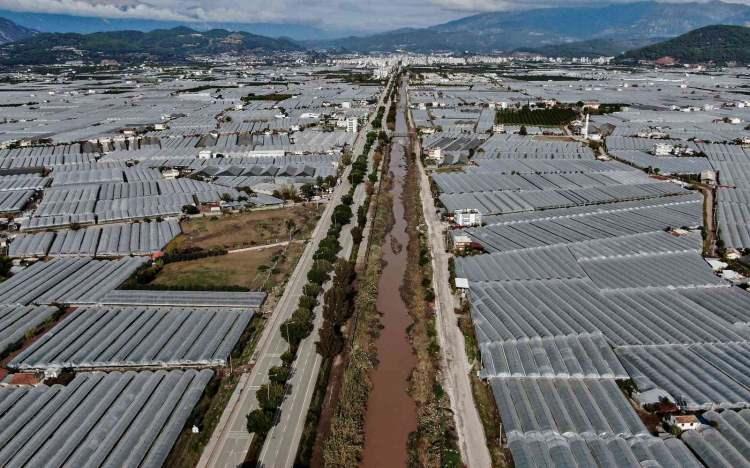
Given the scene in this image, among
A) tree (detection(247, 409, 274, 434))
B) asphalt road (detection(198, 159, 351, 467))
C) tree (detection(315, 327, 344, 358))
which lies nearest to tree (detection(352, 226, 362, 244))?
asphalt road (detection(198, 159, 351, 467))

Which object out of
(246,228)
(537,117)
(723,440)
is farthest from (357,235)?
(537,117)

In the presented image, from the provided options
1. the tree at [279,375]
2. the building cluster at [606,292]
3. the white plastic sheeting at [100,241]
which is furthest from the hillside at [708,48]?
the tree at [279,375]

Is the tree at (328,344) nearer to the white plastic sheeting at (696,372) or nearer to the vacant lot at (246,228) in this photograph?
the white plastic sheeting at (696,372)

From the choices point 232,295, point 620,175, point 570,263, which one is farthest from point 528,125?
point 232,295

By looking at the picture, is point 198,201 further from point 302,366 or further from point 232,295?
point 302,366

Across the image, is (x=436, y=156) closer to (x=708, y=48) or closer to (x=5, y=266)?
(x=5, y=266)
